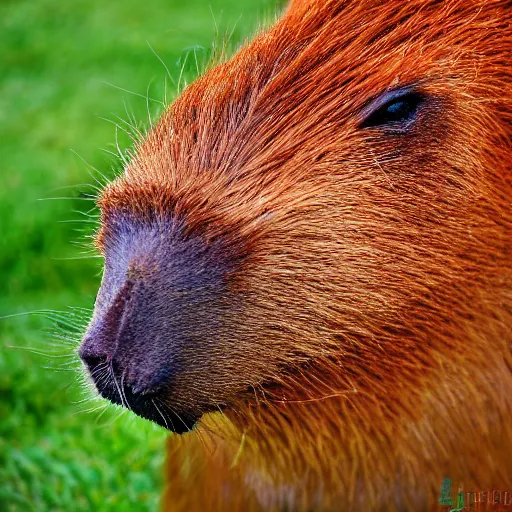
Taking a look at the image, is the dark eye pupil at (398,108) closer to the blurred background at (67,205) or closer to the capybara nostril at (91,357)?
the blurred background at (67,205)

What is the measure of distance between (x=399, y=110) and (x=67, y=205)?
5269 millimetres

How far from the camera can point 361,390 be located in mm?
2328

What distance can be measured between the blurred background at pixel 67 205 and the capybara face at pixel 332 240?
19.5 inches

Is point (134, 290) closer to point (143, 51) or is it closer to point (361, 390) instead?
point (361, 390)

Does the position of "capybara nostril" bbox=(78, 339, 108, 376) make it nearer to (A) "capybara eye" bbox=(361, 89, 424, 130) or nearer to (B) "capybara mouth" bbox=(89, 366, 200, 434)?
(B) "capybara mouth" bbox=(89, 366, 200, 434)

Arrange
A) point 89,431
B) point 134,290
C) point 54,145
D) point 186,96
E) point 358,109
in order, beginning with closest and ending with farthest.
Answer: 1. point 134,290
2. point 358,109
3. point 186,96
4. point 89,431
5. point 54,145

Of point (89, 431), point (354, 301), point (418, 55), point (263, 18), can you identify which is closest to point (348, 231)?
point (354, 301)

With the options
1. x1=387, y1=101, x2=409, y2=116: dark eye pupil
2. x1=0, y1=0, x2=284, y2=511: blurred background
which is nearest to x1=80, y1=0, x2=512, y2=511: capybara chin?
x1=387, y1=101, x2=409, y2=116: dark eye pupil

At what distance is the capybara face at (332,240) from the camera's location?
7.20 feet

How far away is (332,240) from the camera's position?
88.3 inches

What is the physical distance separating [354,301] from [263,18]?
1153 mm

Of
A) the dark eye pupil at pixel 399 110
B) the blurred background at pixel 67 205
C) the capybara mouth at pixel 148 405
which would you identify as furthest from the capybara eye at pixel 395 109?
the capybara mouth at pixel 148 405

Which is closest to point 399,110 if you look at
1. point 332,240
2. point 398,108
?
point 398,108

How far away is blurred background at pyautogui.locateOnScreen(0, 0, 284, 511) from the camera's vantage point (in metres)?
3.63
